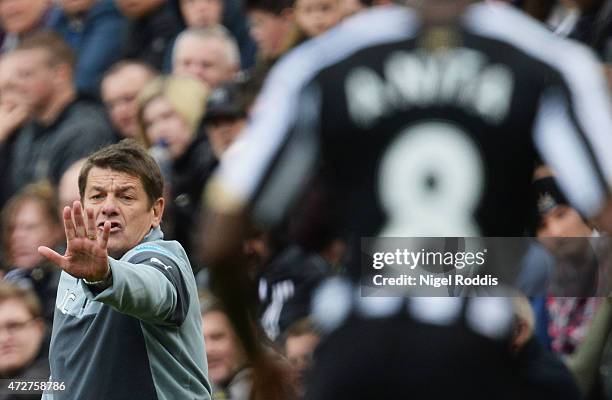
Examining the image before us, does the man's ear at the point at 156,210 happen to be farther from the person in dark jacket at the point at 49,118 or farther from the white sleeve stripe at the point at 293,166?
the person in dark jacket at the point at 49,118

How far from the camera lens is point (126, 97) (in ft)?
31.7

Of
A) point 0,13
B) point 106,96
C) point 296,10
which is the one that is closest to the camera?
point 296,10

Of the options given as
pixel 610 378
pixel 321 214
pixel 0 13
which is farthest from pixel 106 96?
pixel 610 378

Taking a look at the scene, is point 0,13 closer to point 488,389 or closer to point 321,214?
point 321,214

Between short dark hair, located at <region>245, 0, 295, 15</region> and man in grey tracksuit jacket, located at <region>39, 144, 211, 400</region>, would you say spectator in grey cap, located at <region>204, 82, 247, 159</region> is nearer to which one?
short dark hair, located at <region>245, 0, 295, 15</region>

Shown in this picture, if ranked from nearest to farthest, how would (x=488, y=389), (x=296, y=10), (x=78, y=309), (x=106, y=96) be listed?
(x=488, y=389), (x=78, y=309), (x=296, y=10), (x=106, y=96)

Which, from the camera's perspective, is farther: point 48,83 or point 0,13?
point 0,13

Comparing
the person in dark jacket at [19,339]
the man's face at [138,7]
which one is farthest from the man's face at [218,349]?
the man's face at [138,7]

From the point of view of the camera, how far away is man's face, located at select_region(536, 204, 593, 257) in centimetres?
774

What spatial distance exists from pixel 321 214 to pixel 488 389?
4516 millimetres

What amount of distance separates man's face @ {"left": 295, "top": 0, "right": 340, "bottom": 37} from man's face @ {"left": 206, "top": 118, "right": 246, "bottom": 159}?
2.16 ft

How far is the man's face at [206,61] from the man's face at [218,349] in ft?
5.37

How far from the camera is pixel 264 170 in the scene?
153 inches

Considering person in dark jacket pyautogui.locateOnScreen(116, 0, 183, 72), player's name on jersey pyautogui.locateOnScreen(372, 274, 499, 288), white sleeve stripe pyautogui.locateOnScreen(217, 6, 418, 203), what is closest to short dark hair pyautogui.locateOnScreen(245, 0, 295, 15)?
person in dark jacket pyautogui.locateOnScreen(116, 0, 183, 72)
